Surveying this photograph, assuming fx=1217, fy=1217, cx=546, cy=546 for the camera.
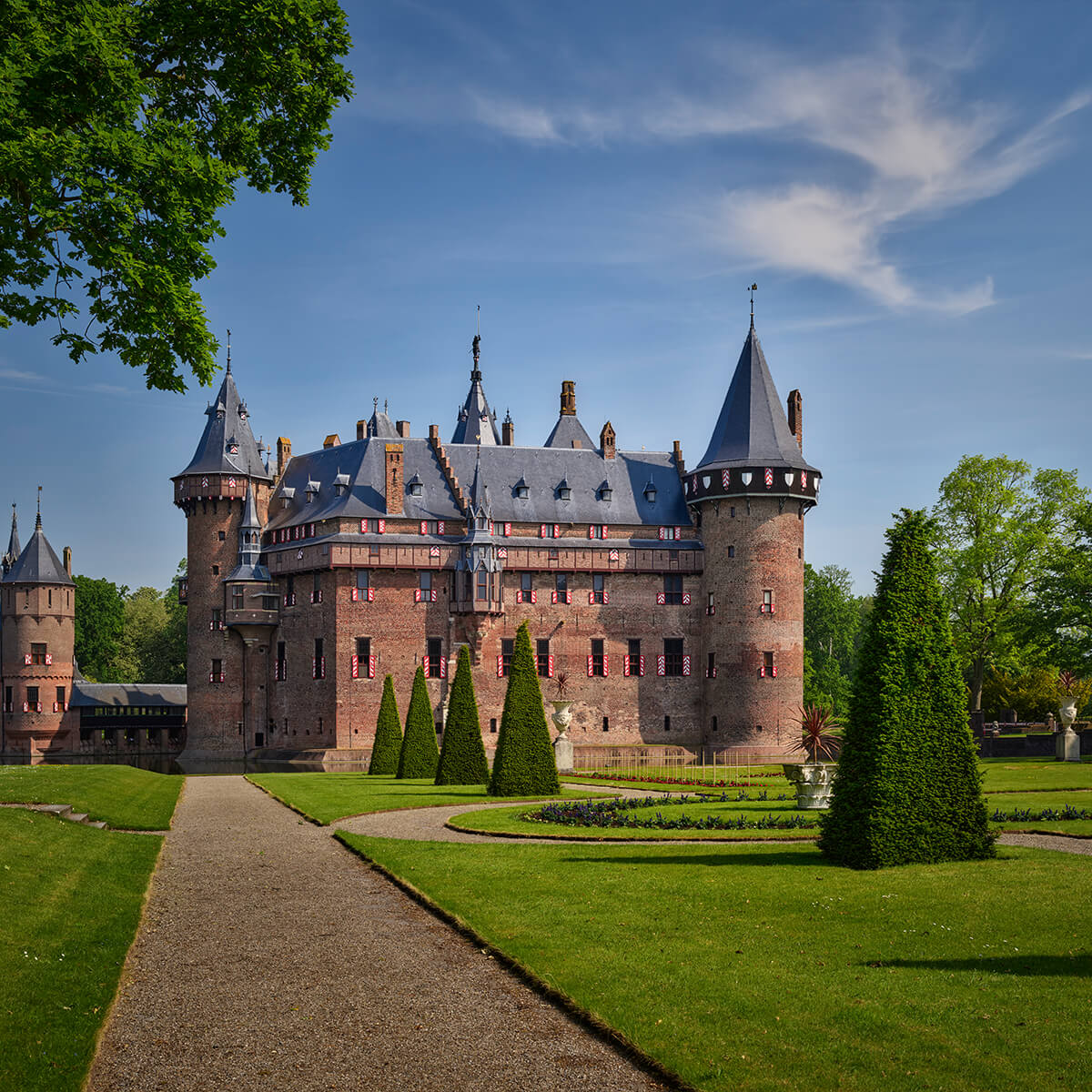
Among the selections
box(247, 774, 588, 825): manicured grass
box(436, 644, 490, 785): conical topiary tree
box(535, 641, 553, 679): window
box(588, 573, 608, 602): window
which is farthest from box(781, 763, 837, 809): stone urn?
box(588, 573, 608, 602): window

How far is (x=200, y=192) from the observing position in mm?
15336

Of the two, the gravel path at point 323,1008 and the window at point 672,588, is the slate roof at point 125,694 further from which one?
the gravel path at point 323,1008

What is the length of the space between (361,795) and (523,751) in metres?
4.93

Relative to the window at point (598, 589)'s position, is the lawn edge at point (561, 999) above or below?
below

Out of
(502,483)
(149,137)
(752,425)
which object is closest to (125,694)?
(502,483)

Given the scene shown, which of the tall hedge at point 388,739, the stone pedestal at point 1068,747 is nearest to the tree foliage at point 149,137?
the tall hedge at point 388,739

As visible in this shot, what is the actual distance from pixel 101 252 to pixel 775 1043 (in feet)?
37.9

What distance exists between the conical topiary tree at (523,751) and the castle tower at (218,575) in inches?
1362

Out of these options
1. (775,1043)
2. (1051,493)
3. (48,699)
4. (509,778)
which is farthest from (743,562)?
(775,1043)

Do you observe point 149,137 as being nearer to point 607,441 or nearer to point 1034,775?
point 1034,775

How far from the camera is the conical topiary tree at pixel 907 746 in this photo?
16.5 m

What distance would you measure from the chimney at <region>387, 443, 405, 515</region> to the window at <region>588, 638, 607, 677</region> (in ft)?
40.0

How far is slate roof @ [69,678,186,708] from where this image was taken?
248 ft

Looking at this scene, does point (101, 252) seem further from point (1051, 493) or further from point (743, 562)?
point (1051, 493)
